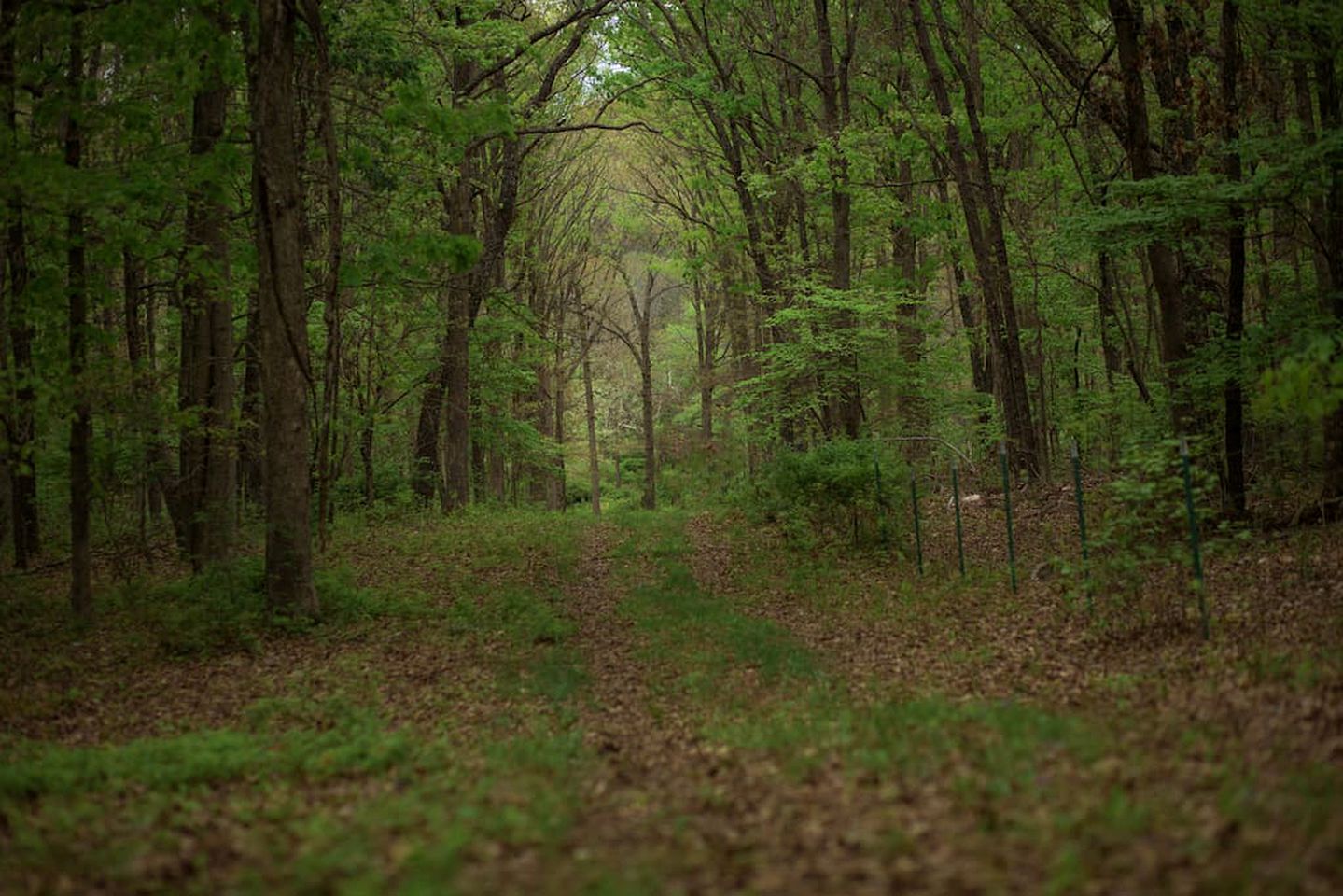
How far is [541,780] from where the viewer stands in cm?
610

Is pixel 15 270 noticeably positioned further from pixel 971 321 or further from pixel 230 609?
pixel 971 321

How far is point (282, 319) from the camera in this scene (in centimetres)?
1097

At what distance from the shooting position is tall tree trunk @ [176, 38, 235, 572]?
40.6ft

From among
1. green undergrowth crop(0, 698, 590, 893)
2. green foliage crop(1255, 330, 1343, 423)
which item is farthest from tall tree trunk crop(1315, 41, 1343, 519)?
green undergrowth crop(0, 698, 590, 893)

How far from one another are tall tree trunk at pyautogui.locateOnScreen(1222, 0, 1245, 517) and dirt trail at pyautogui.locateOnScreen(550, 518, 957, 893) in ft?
27.4

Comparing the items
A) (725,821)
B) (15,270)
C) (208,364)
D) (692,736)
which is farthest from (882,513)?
(15,270)

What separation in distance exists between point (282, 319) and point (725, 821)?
826 centimetres

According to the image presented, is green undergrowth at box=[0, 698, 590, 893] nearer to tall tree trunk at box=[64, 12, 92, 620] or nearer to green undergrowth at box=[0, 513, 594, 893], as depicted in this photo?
green undergrowth at box=[0, 513, 594, 893]

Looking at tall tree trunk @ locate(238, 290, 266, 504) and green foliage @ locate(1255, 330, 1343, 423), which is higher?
tall tree trunk @ locate(238, 290, 266, 504)

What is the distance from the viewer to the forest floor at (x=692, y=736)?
4430mm

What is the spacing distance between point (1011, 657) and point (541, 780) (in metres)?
4.93

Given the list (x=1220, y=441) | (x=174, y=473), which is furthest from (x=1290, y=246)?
(x=174, y=473)

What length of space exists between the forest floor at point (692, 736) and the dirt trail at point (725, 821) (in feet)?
0.08

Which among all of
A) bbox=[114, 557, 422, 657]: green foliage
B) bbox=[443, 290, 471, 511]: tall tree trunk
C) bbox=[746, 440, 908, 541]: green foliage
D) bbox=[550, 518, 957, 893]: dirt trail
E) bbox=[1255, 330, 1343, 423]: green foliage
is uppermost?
bbox=[443, 290, 471, 511]: tall tree trunk
